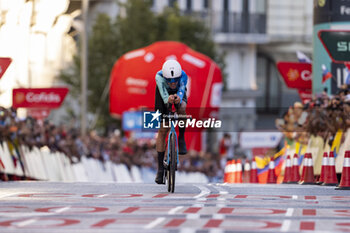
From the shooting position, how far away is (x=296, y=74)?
30.1 meters

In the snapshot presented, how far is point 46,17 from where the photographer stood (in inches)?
1964

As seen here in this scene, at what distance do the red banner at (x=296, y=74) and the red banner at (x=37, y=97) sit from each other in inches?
274

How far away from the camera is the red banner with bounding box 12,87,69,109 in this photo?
104 ft

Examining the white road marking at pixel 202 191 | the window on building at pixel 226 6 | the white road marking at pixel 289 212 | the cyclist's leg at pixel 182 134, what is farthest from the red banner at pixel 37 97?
the window on building at pixel 226 6

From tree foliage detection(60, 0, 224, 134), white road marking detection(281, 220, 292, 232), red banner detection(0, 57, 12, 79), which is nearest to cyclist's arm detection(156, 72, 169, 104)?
white road marking detection(281, 220, 292, 232)

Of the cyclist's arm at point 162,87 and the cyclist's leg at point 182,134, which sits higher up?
the cyclist's arm at point 162,87

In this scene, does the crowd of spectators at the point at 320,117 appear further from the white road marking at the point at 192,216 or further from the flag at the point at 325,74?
the white road marking at the point at 192,216

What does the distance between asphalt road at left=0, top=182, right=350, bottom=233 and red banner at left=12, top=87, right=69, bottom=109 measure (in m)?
12.4

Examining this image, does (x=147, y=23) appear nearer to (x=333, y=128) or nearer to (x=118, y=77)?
(x=118, y=77)

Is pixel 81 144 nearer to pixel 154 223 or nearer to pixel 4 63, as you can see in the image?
pixel 4 63

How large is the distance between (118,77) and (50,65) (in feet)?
50.6

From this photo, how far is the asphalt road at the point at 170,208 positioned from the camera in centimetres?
1243

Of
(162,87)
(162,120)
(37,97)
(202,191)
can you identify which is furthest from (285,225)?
(37,97)

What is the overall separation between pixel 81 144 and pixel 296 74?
647 centimetres
